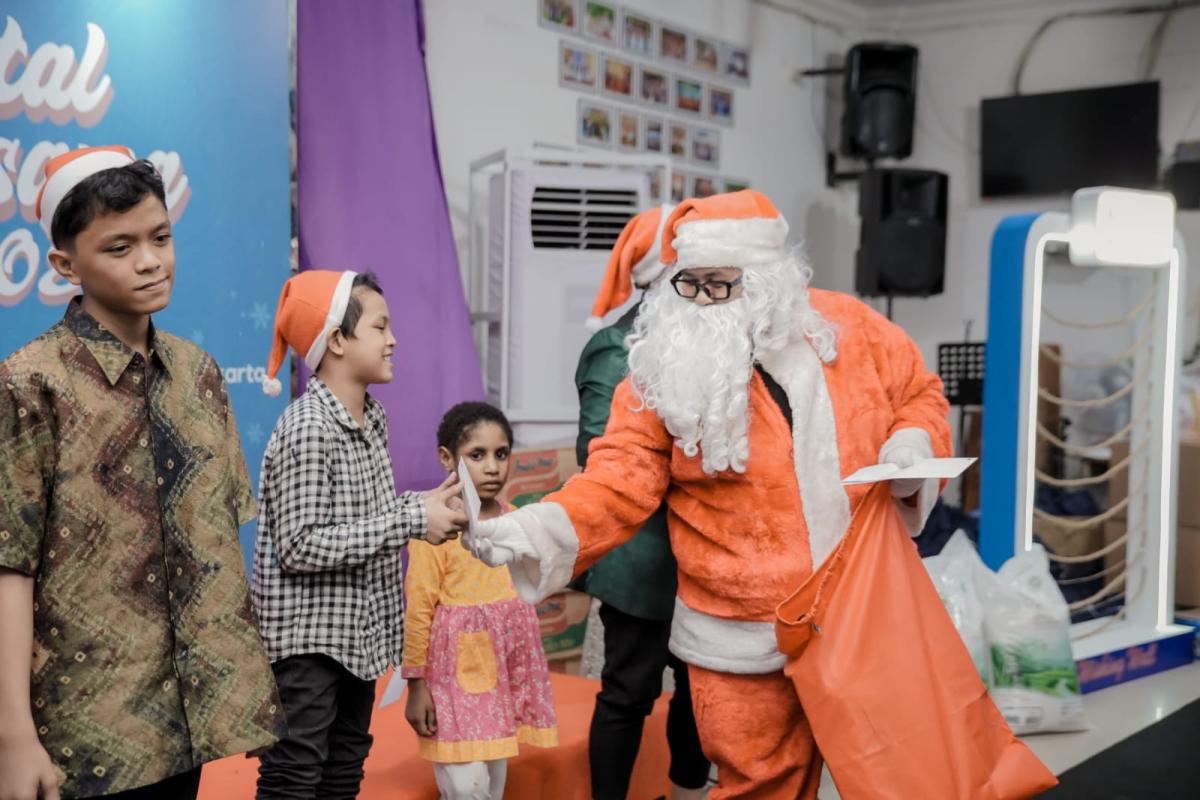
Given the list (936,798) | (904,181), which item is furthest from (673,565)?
(904,181)

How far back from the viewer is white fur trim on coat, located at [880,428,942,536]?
186cm

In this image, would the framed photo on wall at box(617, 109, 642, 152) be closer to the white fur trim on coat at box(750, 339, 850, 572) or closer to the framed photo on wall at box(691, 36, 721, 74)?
the framed photo on wall at box(691, 36, 721, 74)

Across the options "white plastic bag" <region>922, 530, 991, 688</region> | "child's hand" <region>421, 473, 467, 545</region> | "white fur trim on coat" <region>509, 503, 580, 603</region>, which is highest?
"child's hand" <region>421, 473, 467, 545</region>

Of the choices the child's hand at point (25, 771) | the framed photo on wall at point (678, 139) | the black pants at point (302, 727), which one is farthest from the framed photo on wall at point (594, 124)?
the child's hand at point (25, 771)

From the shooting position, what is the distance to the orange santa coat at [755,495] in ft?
6.09

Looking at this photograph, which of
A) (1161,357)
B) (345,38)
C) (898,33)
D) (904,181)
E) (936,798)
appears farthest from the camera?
(898,33)

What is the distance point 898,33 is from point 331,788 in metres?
6.43

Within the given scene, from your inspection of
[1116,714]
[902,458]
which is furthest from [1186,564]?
[902,458]

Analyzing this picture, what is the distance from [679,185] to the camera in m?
5.76

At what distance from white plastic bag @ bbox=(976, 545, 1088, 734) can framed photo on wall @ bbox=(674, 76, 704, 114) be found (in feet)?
10.4

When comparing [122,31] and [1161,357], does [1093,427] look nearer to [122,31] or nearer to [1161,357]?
[1161,357]

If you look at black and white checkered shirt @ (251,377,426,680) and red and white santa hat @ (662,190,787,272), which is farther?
red and white santa hat @ (662,190,787,272)

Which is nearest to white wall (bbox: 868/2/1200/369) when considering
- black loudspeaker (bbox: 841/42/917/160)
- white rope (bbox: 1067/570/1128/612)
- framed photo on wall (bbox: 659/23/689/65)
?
black loudspeaker (bbox: 841/42/917/160)

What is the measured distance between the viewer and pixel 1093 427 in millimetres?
6250
